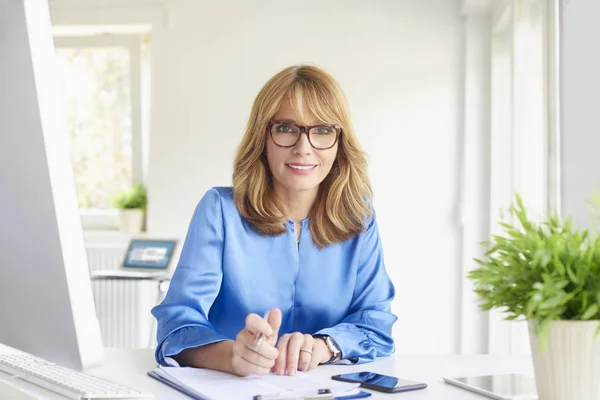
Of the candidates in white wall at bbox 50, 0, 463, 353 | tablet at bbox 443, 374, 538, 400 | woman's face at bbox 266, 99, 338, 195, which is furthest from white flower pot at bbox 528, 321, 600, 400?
white wall at bbox 50, 0, 463, 353

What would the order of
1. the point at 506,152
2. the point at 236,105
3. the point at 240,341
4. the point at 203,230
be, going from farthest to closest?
the point at 236,105
the point at 506,152
the point at 203,230
the point at 240,341

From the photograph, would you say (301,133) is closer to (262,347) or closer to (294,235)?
(294,235)

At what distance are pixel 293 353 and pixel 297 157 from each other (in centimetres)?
55

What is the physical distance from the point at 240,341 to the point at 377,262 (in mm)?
616

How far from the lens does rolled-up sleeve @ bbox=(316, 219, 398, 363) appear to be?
1.63 metres

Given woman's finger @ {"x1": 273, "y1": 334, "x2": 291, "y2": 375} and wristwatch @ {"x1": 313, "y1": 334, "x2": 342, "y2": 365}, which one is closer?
woman's finger @ {"x1": 273, "y1": 334, "x2": 291, "y2": 375}

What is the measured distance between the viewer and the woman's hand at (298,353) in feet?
4.61

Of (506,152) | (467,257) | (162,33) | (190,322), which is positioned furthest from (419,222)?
(190,322)

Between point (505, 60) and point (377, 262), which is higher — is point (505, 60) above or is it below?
above

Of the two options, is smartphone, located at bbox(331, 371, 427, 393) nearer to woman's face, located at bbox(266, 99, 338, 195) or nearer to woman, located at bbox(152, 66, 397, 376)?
woman, located at bbox(152, 66, 397, 376)

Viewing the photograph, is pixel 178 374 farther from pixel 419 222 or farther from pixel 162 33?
pixel 162 33

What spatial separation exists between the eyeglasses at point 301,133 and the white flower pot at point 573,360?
2.90ft

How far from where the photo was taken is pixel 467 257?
4.99 metres

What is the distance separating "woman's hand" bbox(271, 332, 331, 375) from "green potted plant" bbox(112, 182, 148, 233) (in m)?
4.19
